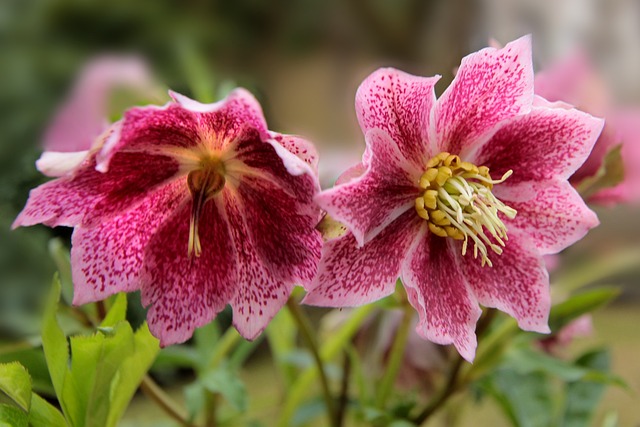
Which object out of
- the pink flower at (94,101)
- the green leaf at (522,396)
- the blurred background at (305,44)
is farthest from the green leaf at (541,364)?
the blurred background at (305,44)

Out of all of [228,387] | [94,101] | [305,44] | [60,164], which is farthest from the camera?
[305,44]

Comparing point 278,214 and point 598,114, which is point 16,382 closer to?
point 278,214

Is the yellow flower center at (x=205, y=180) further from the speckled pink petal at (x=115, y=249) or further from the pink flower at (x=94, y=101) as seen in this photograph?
the pink flower at (x=94, y=101)

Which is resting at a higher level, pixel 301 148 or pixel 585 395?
pixel 301 148

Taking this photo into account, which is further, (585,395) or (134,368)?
(585,395)

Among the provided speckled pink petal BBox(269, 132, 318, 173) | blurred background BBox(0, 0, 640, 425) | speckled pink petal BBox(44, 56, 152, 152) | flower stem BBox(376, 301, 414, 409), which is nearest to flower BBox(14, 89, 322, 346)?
speckled pink petal BBox(269, 132, 318, 173)

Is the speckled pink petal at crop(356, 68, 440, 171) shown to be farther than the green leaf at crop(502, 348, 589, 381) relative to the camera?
No

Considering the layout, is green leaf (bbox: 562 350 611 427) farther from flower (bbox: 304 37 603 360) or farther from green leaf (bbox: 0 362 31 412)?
green leaf (bbox: 0 362 31 412)

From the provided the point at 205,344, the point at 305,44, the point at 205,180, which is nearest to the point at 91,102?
the point at 205,344
